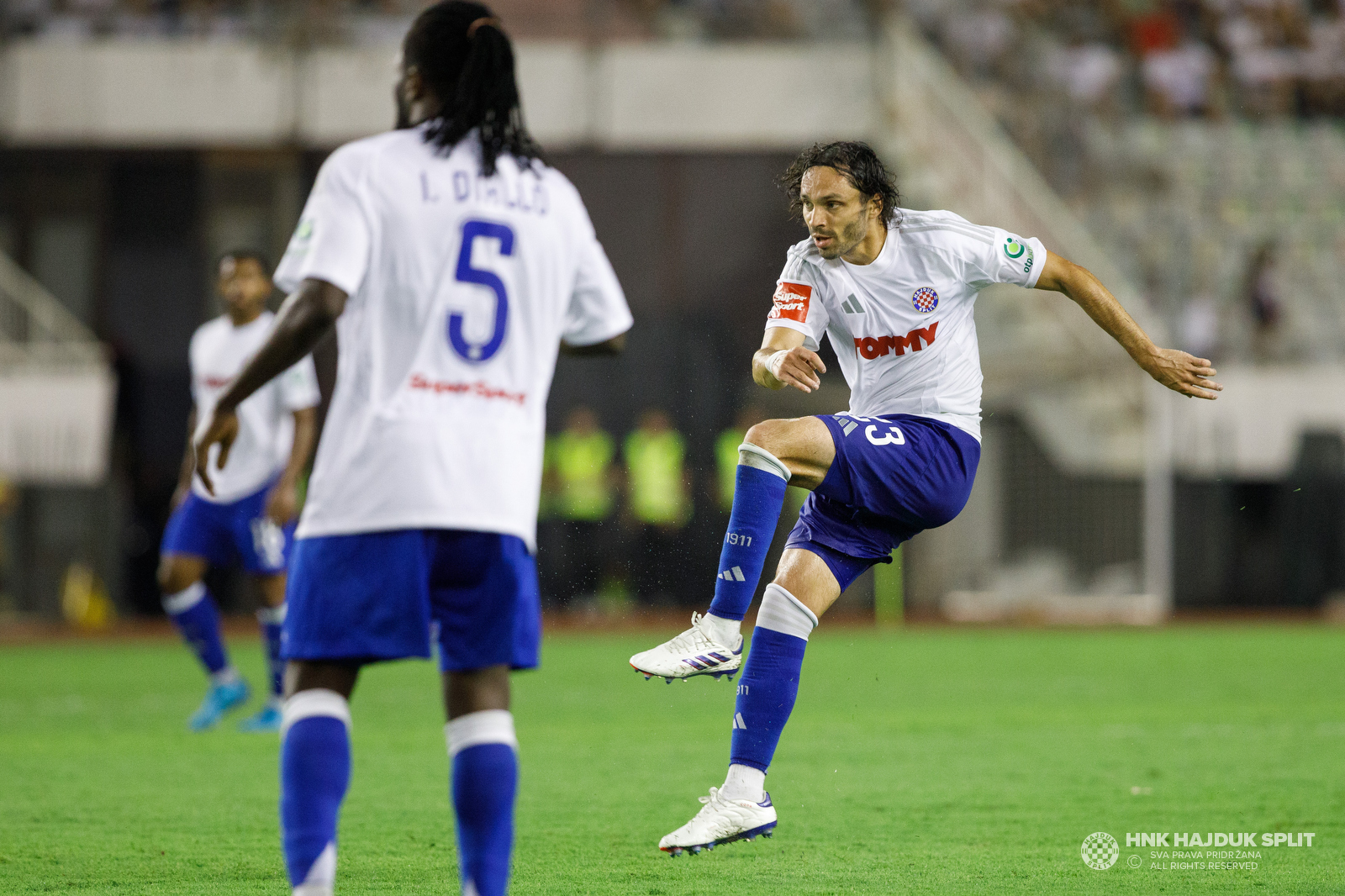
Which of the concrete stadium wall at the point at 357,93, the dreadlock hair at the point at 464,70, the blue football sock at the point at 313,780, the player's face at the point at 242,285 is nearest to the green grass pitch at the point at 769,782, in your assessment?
the blue football sock at the point at 313,780

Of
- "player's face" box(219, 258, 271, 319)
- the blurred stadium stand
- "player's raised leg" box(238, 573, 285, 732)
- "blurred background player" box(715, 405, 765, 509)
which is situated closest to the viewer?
"player's raised leg" box(238, 573, 285, 732)

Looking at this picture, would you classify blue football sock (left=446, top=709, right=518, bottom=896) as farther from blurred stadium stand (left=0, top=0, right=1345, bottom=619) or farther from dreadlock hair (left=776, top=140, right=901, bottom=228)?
blurred stadium stand (left=0, top=0, right=1345, bottom=619)

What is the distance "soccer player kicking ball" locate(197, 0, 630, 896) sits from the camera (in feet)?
10.3

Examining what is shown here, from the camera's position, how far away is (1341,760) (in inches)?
263

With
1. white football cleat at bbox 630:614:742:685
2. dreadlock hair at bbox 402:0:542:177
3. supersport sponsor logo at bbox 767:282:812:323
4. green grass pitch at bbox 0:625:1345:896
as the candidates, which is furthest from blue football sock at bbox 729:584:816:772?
dreadlock hair at bbox 402:0:542:177

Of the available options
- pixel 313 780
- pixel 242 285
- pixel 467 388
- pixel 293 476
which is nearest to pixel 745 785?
pixel 313 780

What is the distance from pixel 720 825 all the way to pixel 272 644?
15.3 feet

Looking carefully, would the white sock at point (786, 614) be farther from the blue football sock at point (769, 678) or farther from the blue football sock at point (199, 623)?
the blue football sock at point (199, 623)

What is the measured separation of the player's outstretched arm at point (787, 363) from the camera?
13.6 feet

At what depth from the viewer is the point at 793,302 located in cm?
463

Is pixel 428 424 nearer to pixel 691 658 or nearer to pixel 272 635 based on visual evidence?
pixel 691 658

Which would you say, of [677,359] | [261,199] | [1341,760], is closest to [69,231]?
[261,199]

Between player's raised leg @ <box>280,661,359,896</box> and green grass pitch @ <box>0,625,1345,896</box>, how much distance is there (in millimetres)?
1168

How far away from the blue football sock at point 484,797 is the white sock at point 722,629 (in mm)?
1257
